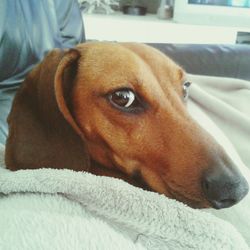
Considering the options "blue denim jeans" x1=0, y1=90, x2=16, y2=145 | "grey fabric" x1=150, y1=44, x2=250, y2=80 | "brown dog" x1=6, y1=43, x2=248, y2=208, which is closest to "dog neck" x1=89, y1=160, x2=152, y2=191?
"brown dog" x1=6, y1=43, x2=248, y2=208

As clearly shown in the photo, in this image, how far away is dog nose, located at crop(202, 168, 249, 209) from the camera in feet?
2.24

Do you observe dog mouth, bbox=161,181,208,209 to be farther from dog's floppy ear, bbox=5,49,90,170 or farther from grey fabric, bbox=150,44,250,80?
grey fabric, bbox=150,44,250,80

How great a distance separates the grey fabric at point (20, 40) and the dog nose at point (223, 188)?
0.65 metres

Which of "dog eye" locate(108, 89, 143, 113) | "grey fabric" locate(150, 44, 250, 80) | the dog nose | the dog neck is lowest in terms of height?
"grey fabric" locate(150, 44, 250, 80)

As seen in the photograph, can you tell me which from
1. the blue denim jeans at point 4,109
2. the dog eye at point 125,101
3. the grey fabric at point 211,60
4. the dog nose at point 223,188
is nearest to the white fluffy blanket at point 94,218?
the dog nose at point 223,188

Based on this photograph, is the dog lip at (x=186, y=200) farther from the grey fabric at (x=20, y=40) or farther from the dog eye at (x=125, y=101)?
the grey fabric at (x=20, y=40)

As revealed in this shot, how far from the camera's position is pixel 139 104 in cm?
85

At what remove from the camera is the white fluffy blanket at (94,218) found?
54cm

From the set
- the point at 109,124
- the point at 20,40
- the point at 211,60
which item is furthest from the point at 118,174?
the point at 211,60

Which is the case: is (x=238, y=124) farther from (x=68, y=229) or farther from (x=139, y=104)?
(x=68, y=229)

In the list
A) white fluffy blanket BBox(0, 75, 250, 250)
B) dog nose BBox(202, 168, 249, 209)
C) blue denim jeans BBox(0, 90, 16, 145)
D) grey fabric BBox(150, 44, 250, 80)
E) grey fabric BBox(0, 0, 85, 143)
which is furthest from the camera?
grey fabric BBox(150, 44, 250, 80)

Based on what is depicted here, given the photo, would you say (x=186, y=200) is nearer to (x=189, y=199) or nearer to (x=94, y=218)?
(x=189, y=199)

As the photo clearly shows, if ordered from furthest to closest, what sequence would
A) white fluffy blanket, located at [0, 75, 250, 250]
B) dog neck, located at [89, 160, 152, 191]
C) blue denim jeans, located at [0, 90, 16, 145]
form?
1. blue denim jeans, located at [0, 90, 16, 145]
2. dog neck, located at [89, 160, 152, 191]
3. white fluffy blanket, located at [0, 75, 250, 250]

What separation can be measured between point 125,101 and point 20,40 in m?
0.61
